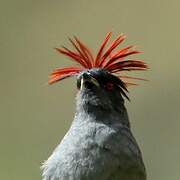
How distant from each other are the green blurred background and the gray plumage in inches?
90.9

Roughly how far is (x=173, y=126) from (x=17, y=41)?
4.74 feet

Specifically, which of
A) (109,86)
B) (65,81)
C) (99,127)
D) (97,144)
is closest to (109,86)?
(109,86)

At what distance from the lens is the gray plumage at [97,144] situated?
18.1 ft

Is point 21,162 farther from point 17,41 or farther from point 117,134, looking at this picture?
point 117,134

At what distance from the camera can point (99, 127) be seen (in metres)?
5.68

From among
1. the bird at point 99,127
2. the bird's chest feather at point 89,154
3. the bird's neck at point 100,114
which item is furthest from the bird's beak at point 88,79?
the bird's chest feather at point 89,154

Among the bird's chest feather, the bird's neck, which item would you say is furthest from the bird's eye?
the bird's chest feather

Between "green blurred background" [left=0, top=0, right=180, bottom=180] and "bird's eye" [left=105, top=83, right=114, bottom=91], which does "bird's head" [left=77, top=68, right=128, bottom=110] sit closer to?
"bird's eye" [left=105, top=83, right=114, bottom=91]

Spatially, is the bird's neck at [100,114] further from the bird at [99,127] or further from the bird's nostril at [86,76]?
the bird's nostril at [86,76]

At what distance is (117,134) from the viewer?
567cm

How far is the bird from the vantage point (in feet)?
18.1

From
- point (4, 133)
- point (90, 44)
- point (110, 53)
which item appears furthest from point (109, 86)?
point (4, 133)

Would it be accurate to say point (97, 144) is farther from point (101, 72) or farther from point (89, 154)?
point (101, 72)

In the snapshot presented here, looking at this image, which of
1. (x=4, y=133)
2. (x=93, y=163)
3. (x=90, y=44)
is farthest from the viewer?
(x=4, y=133)
